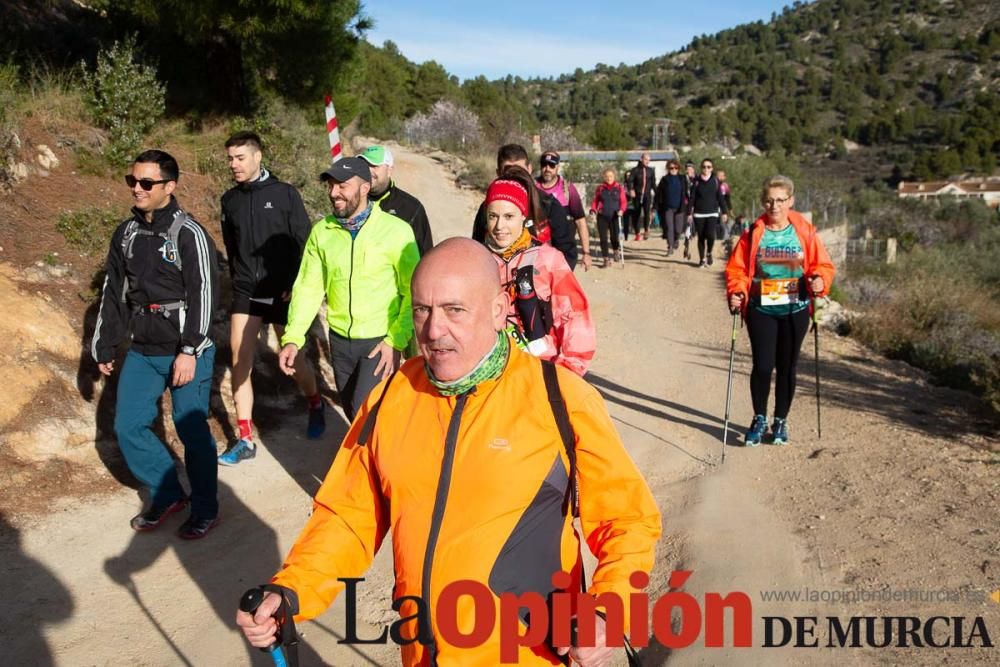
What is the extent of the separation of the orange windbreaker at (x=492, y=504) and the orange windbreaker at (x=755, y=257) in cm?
428

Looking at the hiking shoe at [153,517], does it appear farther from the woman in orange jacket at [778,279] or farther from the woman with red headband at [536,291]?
the woman in orange jacket at [778,279]

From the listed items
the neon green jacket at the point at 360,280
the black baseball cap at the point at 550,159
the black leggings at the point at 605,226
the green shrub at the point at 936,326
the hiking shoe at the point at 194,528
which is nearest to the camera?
the neon green jacket at the point at 360,280

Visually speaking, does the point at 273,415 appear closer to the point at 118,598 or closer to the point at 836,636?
the point at 118,598

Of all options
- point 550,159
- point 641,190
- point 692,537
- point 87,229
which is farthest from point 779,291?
point 641,190

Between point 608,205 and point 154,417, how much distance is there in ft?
34.8

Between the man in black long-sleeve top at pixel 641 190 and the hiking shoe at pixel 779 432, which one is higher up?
the man in black long-sleeve top at pixel 641 190

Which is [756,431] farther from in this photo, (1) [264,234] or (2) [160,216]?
(2) [160,216]

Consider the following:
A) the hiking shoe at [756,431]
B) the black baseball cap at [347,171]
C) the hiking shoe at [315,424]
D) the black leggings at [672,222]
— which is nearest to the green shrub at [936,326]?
the hiking shoe at [756,431]

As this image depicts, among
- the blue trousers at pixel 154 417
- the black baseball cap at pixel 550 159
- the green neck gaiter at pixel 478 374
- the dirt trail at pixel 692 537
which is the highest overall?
the black baseball cap at pixel 550 159

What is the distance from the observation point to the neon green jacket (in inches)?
182

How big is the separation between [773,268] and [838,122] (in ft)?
277

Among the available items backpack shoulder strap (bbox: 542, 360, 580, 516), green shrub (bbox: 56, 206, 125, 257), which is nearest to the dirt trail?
green shrub (bbox: 56, 206, 125, 257)

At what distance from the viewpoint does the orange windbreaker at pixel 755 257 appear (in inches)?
236

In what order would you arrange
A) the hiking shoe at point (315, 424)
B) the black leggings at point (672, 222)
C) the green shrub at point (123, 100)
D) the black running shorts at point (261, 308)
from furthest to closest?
the black leggings at point (672, 222)
the green shrub at point (123, 100)
the hiking shoe at point (315, 424)
the black running shorts at point (261, 308)
